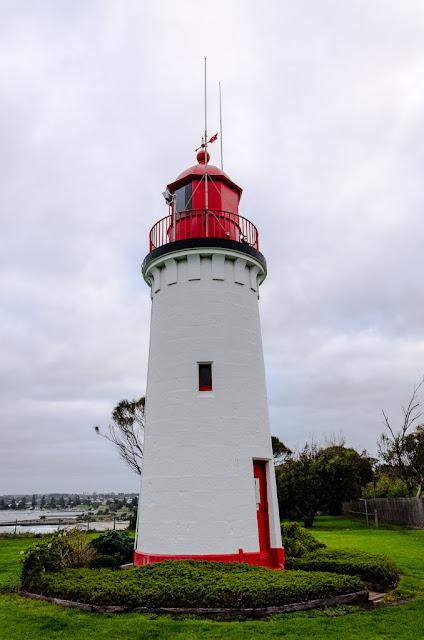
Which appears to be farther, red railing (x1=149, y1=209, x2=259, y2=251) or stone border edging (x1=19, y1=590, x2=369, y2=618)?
red railing (x1=149, y1=209, x2=259, y2=251)

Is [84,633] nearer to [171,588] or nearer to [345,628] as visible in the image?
[171,588]

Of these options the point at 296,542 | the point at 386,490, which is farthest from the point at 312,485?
the point at 296,542

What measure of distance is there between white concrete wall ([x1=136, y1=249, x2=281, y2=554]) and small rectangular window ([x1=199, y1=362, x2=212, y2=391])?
0.17 meters

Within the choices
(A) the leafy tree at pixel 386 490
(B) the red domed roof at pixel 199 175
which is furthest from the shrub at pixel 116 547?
(A) the leafy tree at pixel 386 490

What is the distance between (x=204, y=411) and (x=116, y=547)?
4906mm

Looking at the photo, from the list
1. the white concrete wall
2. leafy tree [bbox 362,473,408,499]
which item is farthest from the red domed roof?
leafy tree [bbox 362,473,408,499]

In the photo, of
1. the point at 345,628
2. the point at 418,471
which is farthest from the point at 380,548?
the point at 418,471

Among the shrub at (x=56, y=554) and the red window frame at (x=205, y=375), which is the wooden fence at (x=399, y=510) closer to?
the red window frame at (x=205, y=375)

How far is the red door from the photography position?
42.3 feet

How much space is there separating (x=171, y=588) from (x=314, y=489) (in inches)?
1067

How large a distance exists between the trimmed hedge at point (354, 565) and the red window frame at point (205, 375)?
4907mm

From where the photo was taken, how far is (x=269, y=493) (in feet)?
43.8

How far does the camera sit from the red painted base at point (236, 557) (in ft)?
37.6

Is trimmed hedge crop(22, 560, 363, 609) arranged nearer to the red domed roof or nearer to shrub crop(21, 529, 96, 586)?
shrub crop(21, 529, 96, 586)
